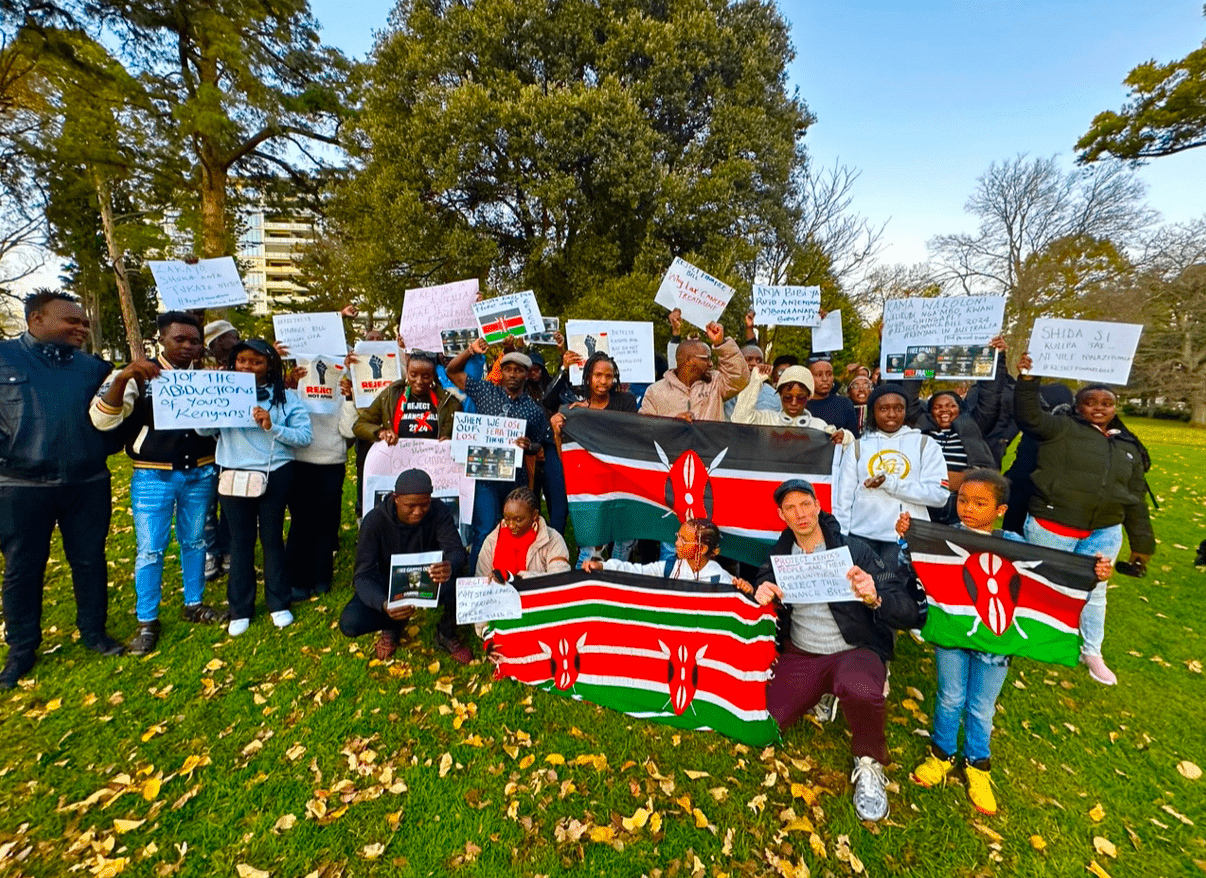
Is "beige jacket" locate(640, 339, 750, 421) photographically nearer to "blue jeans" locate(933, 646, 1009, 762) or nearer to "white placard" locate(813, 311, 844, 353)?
"white placard" locate(813, 311, 844, 353)

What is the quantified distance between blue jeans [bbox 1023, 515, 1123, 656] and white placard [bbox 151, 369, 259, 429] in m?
7.29

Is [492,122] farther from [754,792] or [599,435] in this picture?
[754,792]

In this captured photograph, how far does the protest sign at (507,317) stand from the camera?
567 cm

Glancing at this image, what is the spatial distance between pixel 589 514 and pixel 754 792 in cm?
249

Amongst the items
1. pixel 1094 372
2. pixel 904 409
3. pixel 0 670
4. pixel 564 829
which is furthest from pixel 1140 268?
pixel 0 670

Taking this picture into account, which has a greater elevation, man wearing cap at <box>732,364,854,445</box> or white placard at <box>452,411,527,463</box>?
man wearing cap at <box>732,364,854,445</box>

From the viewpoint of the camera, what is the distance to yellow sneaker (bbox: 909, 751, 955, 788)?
11.0 ft

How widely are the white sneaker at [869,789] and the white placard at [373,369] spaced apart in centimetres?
578

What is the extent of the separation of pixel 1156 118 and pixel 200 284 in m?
27.0

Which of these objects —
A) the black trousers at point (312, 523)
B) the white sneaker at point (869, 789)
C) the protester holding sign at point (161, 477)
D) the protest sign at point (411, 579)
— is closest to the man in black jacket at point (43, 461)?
the protester holding sign at point (161, 477)

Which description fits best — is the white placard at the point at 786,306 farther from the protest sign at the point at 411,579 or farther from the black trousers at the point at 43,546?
the black trousers at the point at 43,546

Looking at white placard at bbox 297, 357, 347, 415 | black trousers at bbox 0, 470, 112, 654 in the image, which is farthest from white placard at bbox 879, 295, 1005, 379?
black trousers at bbox 0, 470, 112, 654

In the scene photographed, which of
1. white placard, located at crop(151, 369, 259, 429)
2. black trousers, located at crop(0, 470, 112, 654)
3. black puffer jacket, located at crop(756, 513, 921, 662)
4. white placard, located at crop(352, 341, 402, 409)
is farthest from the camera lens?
white placard, located at crop(352, 341, 402, 409)

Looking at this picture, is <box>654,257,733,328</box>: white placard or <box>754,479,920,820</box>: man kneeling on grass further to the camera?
<box>654,257,733,328</box>: white placard
